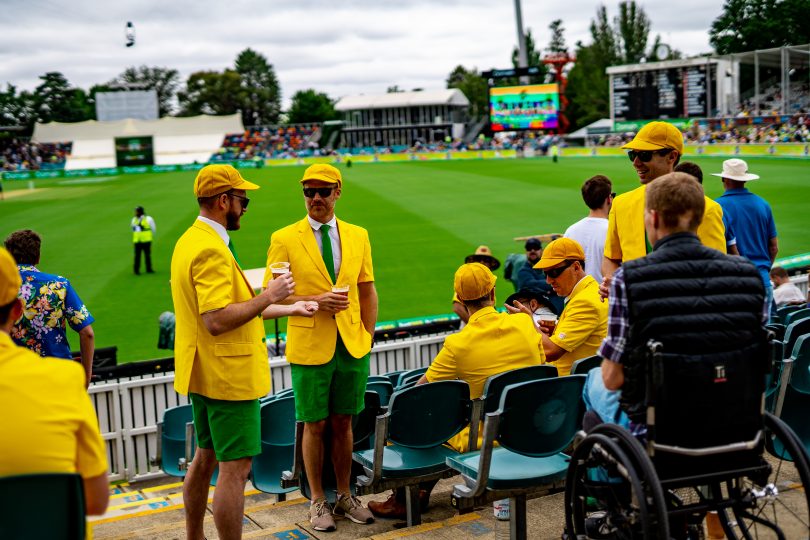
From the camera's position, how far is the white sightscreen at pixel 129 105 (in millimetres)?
100875

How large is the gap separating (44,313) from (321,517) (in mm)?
2116

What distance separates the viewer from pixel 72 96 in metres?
119

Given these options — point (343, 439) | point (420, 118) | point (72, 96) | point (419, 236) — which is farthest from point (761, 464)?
point (72, 96)

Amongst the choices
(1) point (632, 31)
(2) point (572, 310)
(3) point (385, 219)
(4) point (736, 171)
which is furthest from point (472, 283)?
(1) point (632, 31)

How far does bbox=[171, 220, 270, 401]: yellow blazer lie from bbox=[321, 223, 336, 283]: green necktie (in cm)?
75

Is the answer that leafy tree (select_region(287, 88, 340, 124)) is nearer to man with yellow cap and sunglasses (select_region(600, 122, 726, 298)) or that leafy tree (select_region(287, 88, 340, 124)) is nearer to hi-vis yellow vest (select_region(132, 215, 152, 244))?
hi-vis yellow vest (select_region(132, 215, 152, 244))

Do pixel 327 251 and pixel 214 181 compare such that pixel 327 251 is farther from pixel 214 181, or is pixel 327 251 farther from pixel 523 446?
pixel 523 446

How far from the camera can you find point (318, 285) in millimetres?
4535

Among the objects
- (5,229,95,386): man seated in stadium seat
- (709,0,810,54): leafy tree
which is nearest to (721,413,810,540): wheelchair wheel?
(5,229,95,386): man seated in stadium seat

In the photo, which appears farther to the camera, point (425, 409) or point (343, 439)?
point (343, 439)

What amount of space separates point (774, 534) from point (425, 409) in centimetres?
167

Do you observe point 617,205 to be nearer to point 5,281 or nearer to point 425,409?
point 425,409

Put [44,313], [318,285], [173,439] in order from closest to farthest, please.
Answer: [318,285]
[44,313]
[173,439]

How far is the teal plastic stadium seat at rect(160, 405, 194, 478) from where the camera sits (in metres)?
5.53
